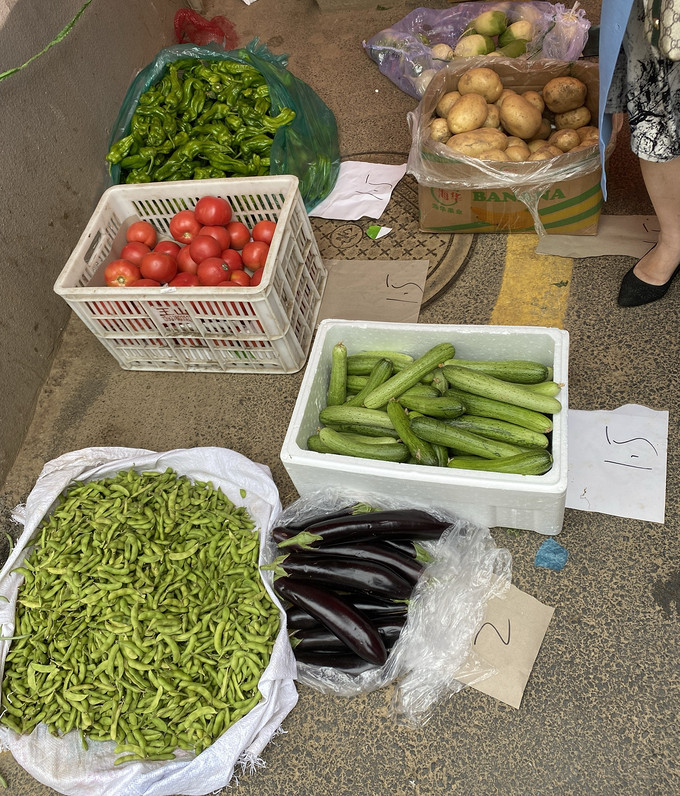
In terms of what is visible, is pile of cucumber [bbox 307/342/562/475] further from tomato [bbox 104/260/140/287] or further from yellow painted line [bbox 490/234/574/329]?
tomato [bbox 104/260/140/287]

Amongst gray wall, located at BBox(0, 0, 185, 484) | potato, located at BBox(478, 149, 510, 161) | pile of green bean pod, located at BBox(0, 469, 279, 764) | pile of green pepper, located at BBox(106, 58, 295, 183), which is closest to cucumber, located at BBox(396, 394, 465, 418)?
pile of green bean pod, located at BBox(0, 469, 279, 764)

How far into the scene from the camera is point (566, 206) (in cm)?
274

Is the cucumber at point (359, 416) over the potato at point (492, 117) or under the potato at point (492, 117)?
under

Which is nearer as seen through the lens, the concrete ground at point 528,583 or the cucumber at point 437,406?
the concrete ground at point 528,583

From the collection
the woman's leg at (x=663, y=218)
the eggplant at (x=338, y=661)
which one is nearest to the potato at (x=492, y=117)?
the woman's leg at (x=663, y=218)

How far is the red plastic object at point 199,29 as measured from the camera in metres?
4.20

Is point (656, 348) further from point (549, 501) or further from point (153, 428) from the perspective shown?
point (153, 428)

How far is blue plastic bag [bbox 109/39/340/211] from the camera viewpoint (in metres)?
3.19

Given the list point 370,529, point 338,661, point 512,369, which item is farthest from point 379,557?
point 512,369

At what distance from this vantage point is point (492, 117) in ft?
9.48

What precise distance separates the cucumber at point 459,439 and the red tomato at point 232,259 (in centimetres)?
121

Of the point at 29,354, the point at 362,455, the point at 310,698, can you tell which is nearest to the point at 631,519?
the point at 362,455

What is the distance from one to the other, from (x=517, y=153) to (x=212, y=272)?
1450mm

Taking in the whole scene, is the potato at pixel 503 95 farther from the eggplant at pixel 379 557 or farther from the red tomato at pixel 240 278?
the eggplant at pixel 379 557
